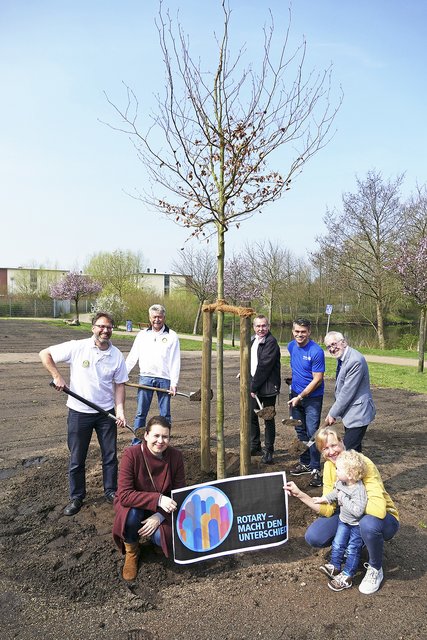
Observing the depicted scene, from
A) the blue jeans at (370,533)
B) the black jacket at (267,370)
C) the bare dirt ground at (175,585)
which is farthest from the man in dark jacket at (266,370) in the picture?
the blue jeans at (370,533)

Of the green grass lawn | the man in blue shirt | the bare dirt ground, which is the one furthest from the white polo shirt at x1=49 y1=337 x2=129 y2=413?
the green grass lawn

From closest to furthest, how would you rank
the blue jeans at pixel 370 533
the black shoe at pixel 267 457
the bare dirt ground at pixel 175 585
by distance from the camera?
the bare dirt ground at pixel 175 585, the blue jeans at pixel 370 533, the black shoe at pixel 267 457

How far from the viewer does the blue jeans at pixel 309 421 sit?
17.8 ft

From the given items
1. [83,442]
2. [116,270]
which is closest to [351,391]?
[83,442]

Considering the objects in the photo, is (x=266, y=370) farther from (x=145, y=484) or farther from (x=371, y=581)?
(x=371, y=581)

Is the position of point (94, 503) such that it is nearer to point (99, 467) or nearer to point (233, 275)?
point (99, 467)

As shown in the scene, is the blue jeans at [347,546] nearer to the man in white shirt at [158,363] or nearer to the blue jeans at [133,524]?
the blue jeans at [133,524]

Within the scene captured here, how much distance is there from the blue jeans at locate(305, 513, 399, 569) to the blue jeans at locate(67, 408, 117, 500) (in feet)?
6.63

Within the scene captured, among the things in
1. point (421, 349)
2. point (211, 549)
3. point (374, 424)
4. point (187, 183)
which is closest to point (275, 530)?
point (211, 549)

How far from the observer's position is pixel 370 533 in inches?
133

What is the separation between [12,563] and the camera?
366 centimetres

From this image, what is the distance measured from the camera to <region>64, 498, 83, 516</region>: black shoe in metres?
4.45

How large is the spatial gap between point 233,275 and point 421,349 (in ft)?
45.5

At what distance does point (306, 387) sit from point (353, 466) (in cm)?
204
